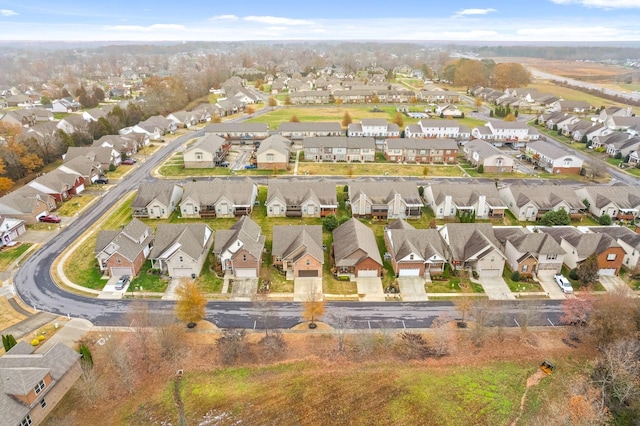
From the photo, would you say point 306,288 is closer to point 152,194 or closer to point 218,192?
point 218,192

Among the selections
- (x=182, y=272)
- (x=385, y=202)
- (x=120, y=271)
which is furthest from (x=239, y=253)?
(x=385, y=202)

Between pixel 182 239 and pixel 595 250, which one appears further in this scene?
pixel 182 239

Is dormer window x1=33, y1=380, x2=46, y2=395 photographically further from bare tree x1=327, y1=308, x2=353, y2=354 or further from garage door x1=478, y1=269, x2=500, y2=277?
garage door x1=478, y1=269, x2=500, y2=277

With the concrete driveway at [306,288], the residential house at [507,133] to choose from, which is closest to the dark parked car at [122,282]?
the concrete driveway at [306,288]

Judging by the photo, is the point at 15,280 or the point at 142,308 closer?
the point at 142,308

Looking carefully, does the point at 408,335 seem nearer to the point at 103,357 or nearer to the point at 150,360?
the point at 150,360

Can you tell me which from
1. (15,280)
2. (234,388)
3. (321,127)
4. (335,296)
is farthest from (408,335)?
(321,127)
